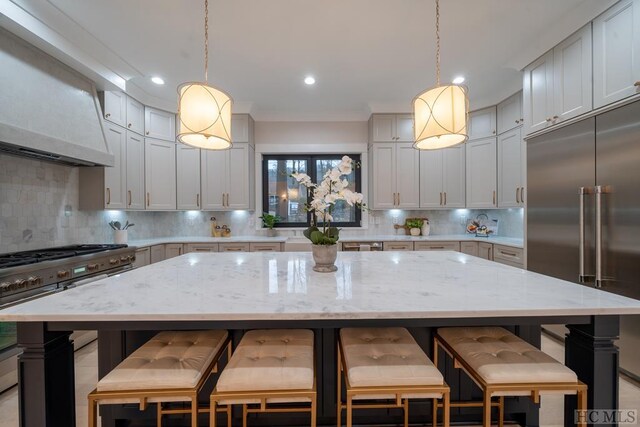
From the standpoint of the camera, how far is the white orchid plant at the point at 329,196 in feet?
4.94

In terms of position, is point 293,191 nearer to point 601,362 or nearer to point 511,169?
point 511,169

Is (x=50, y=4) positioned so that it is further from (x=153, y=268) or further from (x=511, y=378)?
(x=511, y=378)

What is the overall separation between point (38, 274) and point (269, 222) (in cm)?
263

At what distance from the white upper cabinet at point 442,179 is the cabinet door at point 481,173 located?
0.10 metres

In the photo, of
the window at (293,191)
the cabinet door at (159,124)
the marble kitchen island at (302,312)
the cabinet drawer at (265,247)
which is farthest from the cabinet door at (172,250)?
the marble kitchen island at (302,312)

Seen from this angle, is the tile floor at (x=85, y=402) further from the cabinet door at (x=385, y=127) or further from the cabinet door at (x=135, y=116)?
the cabinet door at (x=385, y=127)

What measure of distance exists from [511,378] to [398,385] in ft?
1.36

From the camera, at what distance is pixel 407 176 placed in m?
4.09

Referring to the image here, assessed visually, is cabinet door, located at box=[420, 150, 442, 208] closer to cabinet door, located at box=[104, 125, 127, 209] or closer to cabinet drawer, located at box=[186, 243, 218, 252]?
cabinet drawer, located at box=[186, 243, 218, 252]

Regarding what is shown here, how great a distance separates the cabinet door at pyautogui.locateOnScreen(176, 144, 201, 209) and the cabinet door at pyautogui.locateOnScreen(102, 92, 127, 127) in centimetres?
75

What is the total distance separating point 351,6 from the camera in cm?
214

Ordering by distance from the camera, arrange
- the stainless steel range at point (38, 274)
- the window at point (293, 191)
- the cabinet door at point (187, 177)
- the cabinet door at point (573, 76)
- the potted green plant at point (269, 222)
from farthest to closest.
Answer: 1. the window at point (293, 191)
2. the potted green plant at point (269, 222)
3. the cabinet door at point (187, 177)
4. the cabinet door at point (573, 76)
5. the stainless steel range at point (38, 274)

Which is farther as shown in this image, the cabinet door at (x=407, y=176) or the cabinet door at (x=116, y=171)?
the cabinet door at (x=407, y=176)

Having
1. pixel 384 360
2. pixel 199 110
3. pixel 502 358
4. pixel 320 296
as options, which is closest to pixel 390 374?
pixel 384 360
